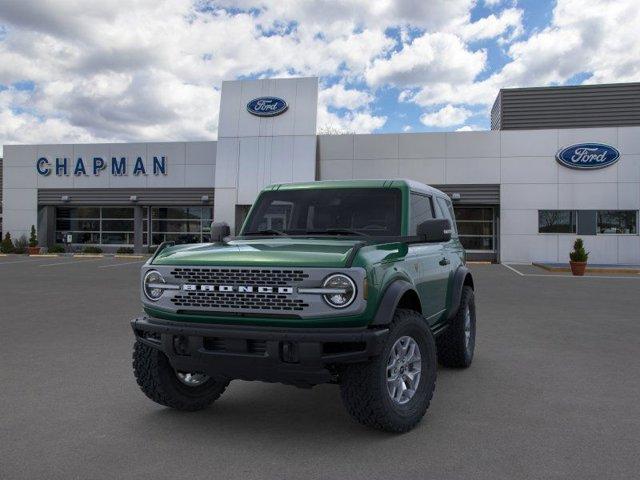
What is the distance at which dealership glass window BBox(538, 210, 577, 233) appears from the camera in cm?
2611

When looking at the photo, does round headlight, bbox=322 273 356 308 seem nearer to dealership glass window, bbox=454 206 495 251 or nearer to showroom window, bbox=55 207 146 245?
dealership glass window, bbox=454 206 495 251

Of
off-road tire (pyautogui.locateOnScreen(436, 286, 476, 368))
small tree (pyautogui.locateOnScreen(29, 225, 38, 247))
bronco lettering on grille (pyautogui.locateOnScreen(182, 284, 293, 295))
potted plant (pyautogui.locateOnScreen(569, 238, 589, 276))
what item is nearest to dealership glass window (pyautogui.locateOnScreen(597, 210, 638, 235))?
potted plant (pyautogui.locateOnScreen(569, 238, 589, 276))

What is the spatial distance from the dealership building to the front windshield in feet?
69.8

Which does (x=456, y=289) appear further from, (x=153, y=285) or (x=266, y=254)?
(x=153, y=285)

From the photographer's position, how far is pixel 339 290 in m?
3.72

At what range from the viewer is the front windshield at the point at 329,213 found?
5070 millimetres

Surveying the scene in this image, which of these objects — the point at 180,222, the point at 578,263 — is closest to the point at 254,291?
the point at 578,263

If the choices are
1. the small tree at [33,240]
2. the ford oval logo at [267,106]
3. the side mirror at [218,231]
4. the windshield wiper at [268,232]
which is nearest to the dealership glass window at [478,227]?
the ford oval logo at [267,106]

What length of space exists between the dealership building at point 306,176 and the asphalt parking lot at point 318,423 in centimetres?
1955

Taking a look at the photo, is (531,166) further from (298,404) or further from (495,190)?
(298,404)

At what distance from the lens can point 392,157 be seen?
2752cm

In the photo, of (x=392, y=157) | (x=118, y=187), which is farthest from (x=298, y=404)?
(x=118, y=187)

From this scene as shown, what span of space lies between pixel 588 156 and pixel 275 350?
25.4m

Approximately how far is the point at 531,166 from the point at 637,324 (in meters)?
18.1
